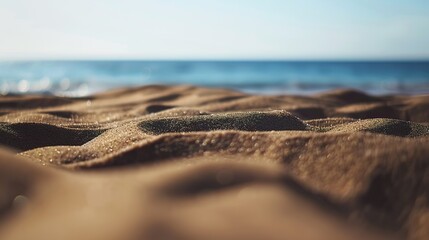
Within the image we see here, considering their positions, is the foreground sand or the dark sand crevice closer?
the foreground sand

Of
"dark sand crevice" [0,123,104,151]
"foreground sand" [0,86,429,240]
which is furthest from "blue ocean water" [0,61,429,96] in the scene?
"foreground sand" [0,86,429,240]

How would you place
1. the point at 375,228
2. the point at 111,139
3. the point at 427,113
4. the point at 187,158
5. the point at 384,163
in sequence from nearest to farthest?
1. the point at 375,228
2. the point at 384,163
3. the point at 187,158
4. the point at 111,139
5. the point at 427,113

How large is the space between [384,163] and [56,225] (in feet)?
3.31

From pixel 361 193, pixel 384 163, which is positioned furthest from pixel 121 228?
pixel 384 163

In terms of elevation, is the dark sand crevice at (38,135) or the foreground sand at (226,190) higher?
the foreground sand at (226,190)

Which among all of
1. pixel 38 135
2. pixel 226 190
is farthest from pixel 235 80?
pixel 226 190

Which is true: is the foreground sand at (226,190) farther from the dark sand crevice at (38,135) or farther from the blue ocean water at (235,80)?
the blue ocean water at (235,80)

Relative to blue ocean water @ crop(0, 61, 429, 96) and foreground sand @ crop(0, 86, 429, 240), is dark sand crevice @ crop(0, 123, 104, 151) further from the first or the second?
blue ocean water @ crop(0, 61, 429, 96)

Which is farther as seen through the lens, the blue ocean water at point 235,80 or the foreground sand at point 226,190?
the blue ocean water at point 235,80

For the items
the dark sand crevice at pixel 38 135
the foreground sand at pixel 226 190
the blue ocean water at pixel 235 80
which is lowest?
the blue ocean water at pixel 235 80

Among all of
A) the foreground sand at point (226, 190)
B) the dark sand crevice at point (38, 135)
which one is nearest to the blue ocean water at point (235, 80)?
the dark sand crevice at point (38, 135)

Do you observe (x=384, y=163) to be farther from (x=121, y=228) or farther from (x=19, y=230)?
(x=19, y=230)

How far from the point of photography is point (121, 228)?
0.78 m

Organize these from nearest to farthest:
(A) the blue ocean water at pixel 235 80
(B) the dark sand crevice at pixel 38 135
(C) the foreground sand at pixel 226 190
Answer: (C) the foreground sand at pixel 226 190
(B) the dark sand crevice at pixel 38 135
(A) the blue ocean water at pixel 235 80
